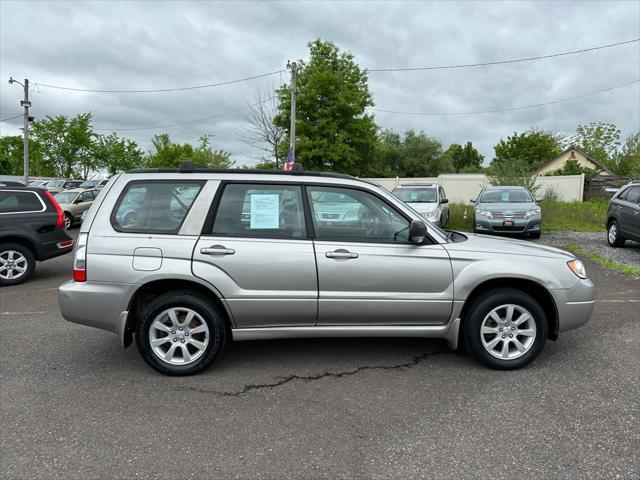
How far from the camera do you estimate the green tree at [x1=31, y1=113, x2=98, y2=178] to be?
139ft

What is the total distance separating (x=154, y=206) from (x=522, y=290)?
3343 mm

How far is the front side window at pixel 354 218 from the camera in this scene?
3852 mm

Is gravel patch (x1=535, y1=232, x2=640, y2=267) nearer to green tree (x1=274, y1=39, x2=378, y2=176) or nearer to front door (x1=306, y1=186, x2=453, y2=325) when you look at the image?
front door (x1=306, y1=186, x2=453, y2=325)

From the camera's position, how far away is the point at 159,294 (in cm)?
395

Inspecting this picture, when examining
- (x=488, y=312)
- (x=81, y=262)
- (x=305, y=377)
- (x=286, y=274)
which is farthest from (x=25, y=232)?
(x=488, y=312)

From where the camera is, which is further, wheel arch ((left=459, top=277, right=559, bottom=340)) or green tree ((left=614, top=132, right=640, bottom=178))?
green tree ((left=614, top=132, right=640, bottom=178))

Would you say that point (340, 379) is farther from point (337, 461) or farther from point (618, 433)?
point (618, 433)

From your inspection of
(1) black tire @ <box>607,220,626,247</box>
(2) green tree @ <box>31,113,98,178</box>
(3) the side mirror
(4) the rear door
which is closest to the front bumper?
(1) black tire @ <box>607,220,626,247</box>

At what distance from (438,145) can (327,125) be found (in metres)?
23.2

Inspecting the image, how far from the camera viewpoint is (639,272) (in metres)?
8.05

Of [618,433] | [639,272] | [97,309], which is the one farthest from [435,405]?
[639,272]

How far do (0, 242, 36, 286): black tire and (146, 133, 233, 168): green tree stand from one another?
43118 mm

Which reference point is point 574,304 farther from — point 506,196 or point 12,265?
point 506,196

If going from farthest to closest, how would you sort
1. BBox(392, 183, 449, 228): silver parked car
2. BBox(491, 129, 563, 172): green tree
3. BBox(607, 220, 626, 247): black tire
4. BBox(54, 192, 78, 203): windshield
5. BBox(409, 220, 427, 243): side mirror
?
BBox(491, 129, 563, 172): green tree, BBox(54, 192, 78, 203): windshield, BBox(392, 183, 449, 228): silver parked car, BBox(607, 220, 626, 247): black tire, BBox(409, 220, 427, 243): side mirror
